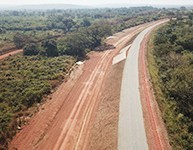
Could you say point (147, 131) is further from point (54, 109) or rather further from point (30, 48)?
point (30, 48)

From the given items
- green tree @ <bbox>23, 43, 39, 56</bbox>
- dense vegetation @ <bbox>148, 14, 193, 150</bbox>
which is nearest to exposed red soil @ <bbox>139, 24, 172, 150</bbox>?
dense vegetation @ <bbox>148, 14, 193, 150</bbox>

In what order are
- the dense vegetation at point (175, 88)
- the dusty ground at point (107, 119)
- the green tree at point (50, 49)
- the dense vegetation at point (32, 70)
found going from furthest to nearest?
the green tree at point (50, 49)
the dense vegetation at point (32, 70)
the dense vegetation at point (175, 88)
the dusty ground at point (107, 119)

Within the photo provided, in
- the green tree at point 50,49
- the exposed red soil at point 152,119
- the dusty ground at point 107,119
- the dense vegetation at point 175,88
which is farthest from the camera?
the green tree at point 50,49

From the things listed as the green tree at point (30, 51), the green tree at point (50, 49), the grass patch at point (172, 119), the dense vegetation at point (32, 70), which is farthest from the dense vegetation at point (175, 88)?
the green tree at point (30, 51)

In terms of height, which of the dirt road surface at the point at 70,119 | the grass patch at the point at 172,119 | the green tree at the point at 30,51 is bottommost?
the green tree at the point at 30,51

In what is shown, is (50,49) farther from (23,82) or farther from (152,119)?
(152,119)

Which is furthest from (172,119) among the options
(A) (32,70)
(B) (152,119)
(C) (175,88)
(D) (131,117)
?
(A) (32,70)

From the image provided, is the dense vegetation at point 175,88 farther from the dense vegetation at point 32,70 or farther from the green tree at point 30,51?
the green tree at point 30,51
